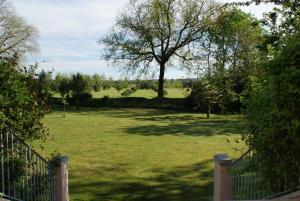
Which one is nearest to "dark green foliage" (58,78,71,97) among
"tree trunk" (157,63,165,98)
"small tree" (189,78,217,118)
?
"tree trunk" (157,63,165,98)

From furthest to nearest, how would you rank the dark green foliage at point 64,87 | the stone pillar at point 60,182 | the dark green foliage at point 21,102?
1. the dark green foliage at point 64,87
2. the dark green foliage at point 21,102
3. the stone pillar at point 60,182

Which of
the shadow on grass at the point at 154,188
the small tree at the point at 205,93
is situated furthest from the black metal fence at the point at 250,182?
the small tree at the point at 205,93

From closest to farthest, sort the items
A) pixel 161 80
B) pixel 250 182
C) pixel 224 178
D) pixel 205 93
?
pixel 250 182
pixel 224 178
pixel 205 93
pixel 161 80

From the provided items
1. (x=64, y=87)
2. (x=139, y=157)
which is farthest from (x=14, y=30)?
(x=139, y=157)

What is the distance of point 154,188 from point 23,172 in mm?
3904

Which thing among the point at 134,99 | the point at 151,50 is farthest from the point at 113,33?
the point at 134,99

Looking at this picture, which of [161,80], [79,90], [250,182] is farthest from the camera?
[161,80]

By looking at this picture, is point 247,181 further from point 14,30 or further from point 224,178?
point 14,30

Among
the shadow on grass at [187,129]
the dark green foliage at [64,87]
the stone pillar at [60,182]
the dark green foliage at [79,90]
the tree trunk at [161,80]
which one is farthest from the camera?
the tree trunk at [161,80]

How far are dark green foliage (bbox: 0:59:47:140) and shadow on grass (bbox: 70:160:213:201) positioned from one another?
1971mm

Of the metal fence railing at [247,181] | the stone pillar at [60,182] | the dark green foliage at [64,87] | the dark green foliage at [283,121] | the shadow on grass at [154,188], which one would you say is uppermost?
the dark green foliage at [64,87]

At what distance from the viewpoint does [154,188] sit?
10.7m

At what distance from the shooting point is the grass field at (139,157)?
10422mm

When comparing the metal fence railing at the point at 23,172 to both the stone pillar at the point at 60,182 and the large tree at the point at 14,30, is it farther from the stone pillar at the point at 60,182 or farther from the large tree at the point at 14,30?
the large tree at the point at 14,30
